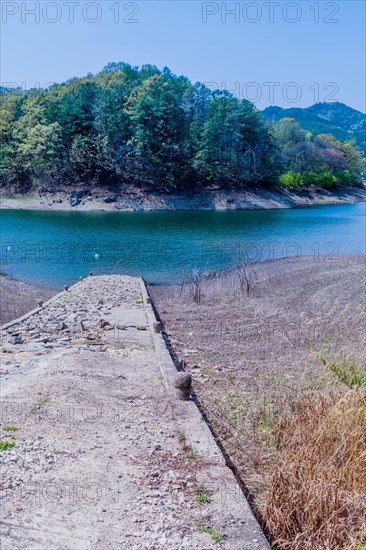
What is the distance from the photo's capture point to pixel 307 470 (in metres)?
5.22

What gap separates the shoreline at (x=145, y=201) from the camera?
64375 millimetres

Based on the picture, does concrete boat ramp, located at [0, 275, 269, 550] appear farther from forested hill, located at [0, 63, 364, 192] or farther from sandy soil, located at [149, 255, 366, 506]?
forested hill, located at [0, 63, 364, 192]

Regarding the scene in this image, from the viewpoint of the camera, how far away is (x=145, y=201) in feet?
216

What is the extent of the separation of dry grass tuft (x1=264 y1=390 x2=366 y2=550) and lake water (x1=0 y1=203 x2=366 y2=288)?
18.4m

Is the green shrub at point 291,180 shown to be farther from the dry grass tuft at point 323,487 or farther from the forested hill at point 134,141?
the dry grass tuft at point 323,487

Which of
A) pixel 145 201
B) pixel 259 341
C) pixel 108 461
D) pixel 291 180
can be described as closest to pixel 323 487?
pixel 108 461

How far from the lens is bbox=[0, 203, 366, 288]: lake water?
26.6 meters

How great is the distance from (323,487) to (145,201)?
6271 centimetres

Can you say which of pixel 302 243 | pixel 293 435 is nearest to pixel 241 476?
pixel 293 435

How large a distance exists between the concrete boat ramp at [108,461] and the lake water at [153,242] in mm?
14416

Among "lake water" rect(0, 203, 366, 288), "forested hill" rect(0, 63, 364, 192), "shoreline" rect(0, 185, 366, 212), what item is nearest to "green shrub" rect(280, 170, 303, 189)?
"forested hill" rect(0, 63, 364, 192)

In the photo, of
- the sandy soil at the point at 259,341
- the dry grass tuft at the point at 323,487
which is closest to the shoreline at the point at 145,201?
the sandy soil at the point at 259,341

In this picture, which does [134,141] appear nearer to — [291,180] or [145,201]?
[145,201]

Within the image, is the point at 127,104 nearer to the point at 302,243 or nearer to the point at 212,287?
the point at 302,243
